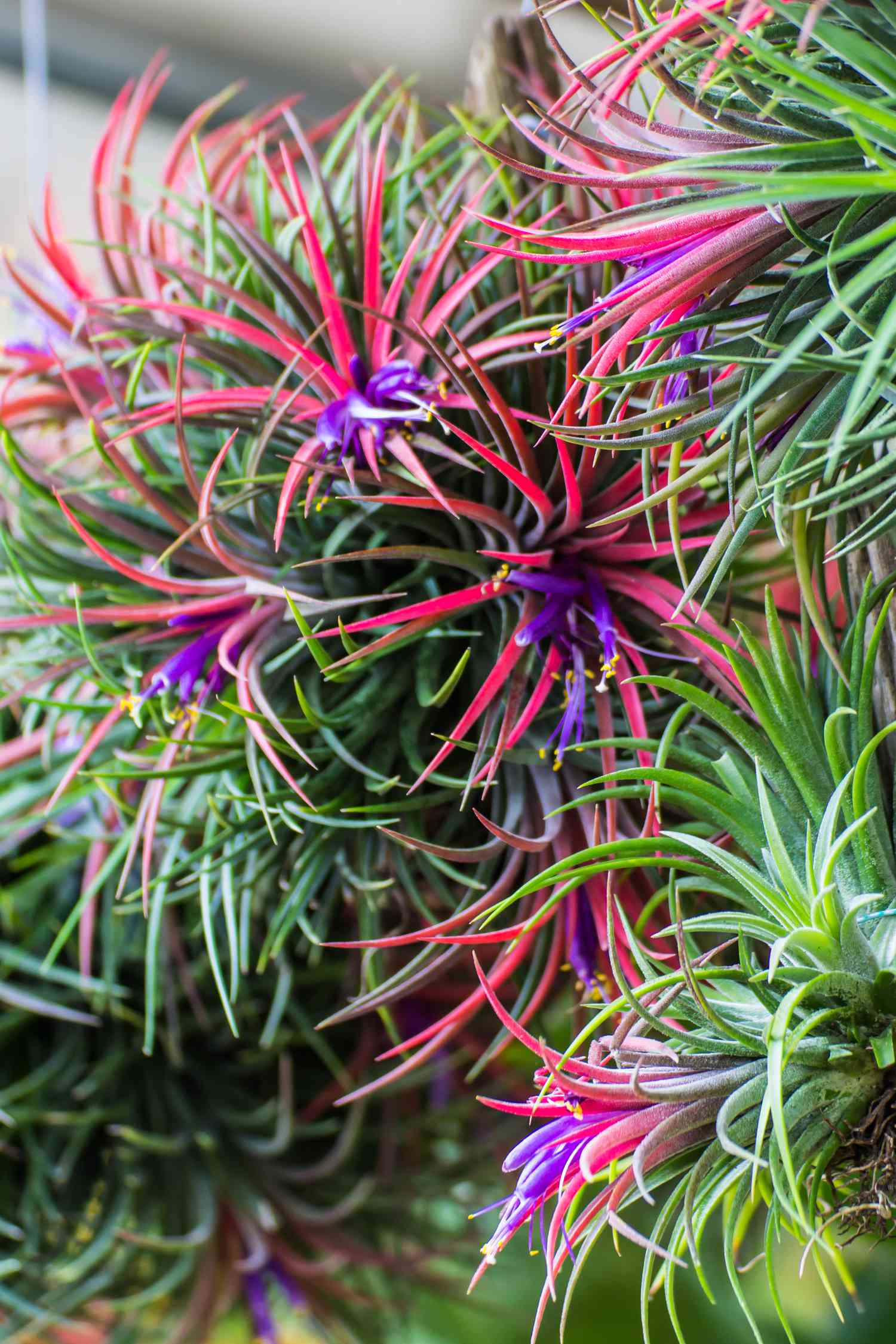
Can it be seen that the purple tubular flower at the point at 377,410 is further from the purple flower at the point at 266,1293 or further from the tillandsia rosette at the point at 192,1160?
the purple flower at the point at 266,1293

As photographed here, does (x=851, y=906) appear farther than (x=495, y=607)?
No

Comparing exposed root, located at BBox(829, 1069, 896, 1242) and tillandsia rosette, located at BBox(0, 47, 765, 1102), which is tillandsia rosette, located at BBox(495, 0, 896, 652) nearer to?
tillandsia rosette, located at BBox(0, 47, 765, 1102)

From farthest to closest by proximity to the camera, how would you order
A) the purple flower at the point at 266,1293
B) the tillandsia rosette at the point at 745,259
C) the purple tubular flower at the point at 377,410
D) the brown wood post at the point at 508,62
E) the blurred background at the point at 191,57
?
1. the blurred background at the point at 191,57
2. the purple flower at the point at 266,1293
3. the brown wood post at the point at 508,62
4. the purple tubular flower at the point at 377,410
5. the tillandsia rosette at the point at 745,259

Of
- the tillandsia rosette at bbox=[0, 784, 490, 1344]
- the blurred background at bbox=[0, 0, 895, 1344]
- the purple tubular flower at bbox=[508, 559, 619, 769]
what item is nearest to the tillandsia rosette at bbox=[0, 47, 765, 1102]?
the purple tubular flower at bbox=[508, 559, 619, 769]

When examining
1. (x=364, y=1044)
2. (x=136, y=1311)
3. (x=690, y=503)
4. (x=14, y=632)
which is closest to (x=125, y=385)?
(x=14, y=632)

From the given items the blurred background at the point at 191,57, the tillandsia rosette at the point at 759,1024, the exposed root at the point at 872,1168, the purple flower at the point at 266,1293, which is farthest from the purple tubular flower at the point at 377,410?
the blurred background at the point at 191,57

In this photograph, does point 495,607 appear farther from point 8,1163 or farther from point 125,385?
point 8,1163

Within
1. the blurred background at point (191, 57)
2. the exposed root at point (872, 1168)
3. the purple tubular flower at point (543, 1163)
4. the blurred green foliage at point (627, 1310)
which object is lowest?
the blurred green foliage at point (627, 1310)
